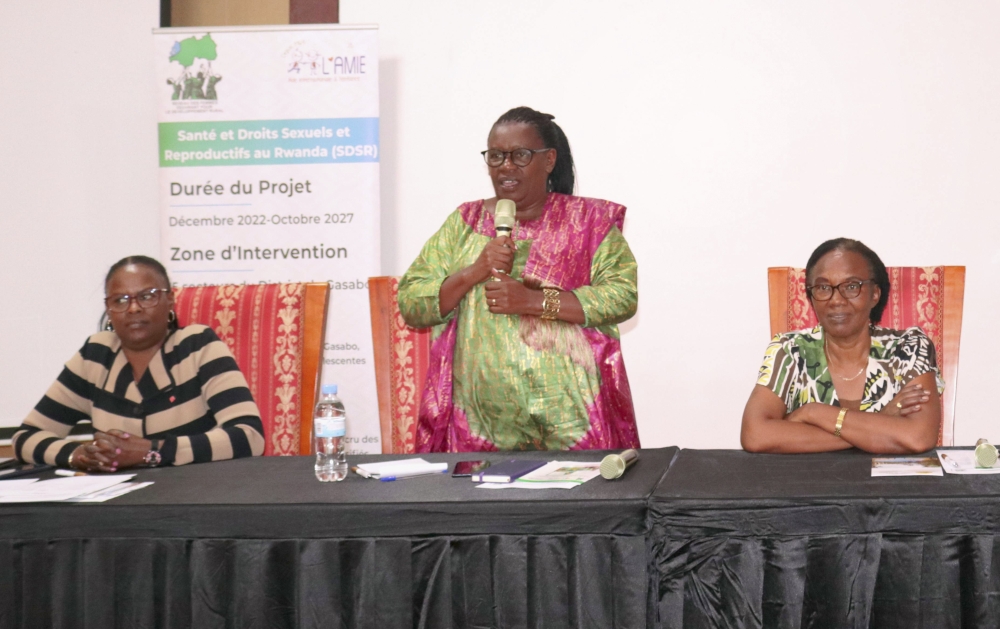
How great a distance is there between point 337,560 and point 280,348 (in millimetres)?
1209

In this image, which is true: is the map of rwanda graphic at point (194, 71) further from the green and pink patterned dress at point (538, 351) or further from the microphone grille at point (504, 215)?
the microphone grille at point (504, 215)

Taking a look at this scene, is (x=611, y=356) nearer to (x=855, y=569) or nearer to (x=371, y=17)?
(x=855, y=569)

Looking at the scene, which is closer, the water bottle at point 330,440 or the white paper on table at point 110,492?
the white paper on table at point 110,492

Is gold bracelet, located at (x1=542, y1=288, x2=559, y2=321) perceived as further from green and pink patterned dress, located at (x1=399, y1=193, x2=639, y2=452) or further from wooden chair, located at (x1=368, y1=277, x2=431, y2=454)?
wooden chair, located at (x1=368, y1=277, x2=431, y2=454)

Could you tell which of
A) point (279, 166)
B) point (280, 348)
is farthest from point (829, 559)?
point (279, 166)

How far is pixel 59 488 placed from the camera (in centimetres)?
191

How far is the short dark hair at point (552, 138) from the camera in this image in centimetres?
265

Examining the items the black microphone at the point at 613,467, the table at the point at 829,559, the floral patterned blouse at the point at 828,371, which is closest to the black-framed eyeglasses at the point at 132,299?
the black microphone at the point at 613,467

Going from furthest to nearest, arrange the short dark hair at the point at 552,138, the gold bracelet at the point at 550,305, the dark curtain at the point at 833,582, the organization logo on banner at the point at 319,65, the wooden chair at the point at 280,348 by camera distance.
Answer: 1. the organization logo on banner at the point at 319,65
2. the wooden chair at the point at 280,348
3. the short dark hair at the point at 552,138
4. the gold bracelet at the point at 550,305
5. the dark curtain at the point at 833,582

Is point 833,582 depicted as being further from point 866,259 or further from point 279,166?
point 279,166

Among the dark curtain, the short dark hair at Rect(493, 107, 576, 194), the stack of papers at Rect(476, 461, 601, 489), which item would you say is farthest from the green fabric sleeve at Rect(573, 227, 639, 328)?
the dark curtain

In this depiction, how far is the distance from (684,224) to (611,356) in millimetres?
1692

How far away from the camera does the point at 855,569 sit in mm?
1573

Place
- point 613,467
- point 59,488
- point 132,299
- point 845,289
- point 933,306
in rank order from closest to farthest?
point 613,467, point 59,488, point 845,289, point 132,299, point 933,306
